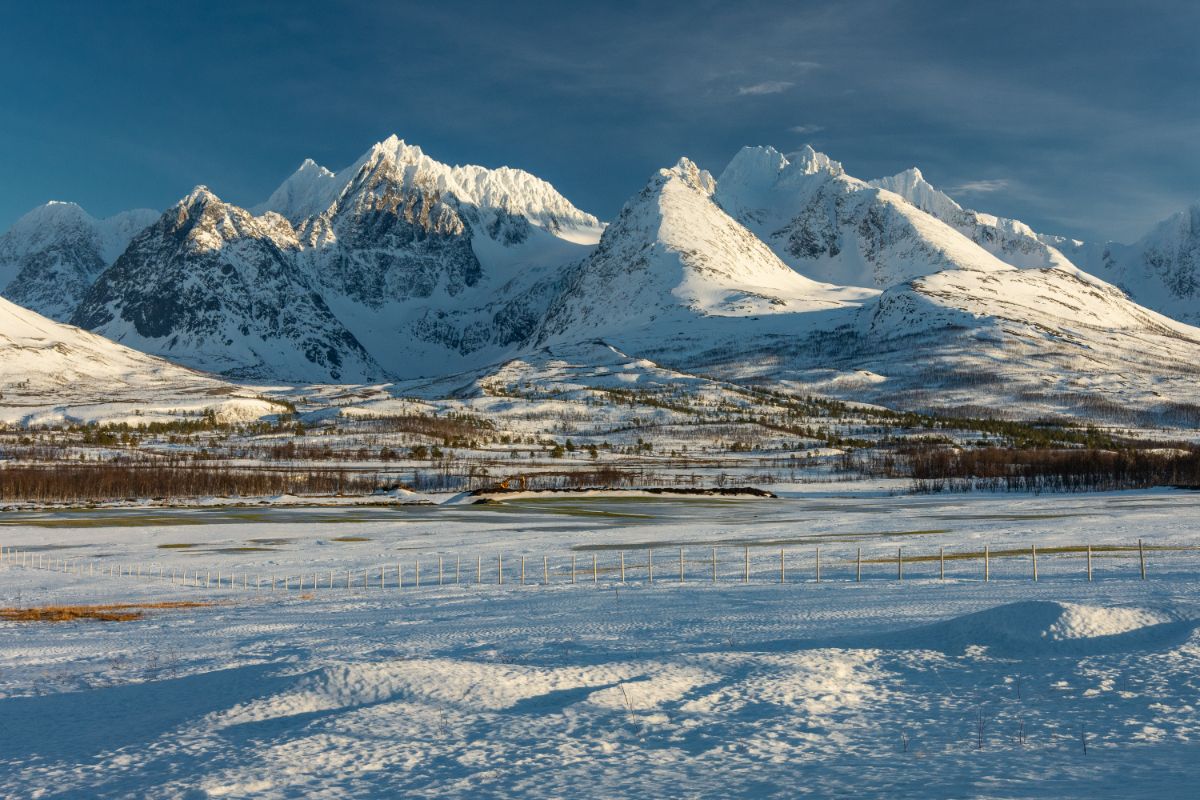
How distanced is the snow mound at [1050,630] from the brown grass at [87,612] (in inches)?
1356

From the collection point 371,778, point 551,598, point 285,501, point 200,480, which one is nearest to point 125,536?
point 285,501

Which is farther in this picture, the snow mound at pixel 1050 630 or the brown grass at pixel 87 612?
the brown grass at pixel 87 612

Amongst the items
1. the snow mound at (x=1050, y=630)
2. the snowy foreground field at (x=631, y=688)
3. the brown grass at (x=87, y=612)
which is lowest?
the brown grass at (x=87, y=612)

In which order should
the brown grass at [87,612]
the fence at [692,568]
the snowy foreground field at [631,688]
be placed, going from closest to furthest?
1. the snowy foreground field at [631,688]
2. the brown grass at [87,612]
3. the fence at [692,568]

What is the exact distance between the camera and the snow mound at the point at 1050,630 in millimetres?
28453

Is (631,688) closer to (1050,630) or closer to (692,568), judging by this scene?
(1050,630)

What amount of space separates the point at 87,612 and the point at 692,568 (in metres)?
31.7

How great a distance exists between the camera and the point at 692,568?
5872 centimetres

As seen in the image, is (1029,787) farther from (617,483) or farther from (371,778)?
(617,483)

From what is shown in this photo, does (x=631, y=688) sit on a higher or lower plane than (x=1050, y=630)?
lower

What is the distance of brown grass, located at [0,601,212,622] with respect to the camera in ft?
147

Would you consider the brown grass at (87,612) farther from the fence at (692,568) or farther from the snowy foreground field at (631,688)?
the fence at (692,568)

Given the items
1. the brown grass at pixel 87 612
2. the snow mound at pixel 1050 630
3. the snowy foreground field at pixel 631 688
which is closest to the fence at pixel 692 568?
the snowy foreground field at pixel 631 688

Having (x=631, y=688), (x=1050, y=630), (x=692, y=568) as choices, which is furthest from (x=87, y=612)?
(x=1050, y=630)
